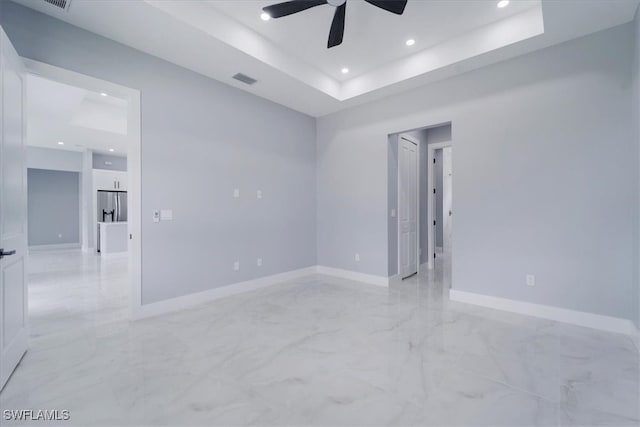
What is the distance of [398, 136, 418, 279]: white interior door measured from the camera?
503 cm

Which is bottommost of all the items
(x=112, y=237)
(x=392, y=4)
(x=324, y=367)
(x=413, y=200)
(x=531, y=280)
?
(x=324, y=367)

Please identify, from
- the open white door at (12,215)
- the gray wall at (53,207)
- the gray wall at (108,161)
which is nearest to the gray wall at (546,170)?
A: the open white door at (12,215)

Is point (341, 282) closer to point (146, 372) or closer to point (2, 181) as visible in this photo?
point (146, 372)

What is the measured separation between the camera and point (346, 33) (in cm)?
347

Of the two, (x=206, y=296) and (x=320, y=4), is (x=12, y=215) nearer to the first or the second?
(x=206, y=296)

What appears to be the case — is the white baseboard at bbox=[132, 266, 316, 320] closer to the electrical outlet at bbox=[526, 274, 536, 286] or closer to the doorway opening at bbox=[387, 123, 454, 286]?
the doorway opening at bbox=[387, 123, 454, 286]

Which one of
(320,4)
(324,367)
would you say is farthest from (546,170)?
(324,367)

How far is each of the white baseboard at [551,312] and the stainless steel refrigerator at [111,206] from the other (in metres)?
9.86

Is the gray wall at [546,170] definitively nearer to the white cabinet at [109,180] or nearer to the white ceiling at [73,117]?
the white ceiling at [73,117]

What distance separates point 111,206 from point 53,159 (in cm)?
219

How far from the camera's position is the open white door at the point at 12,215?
2031 mm

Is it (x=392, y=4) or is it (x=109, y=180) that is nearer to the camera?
(x=392, y=4)

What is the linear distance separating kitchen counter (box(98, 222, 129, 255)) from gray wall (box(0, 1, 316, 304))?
17.3 feet

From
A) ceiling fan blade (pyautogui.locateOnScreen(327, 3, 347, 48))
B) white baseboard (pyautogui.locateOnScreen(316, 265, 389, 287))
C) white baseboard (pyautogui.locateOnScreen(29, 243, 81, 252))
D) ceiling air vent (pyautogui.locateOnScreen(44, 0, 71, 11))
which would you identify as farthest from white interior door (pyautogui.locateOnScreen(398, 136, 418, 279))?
white baseboard (pyautogui.locateOnScreen(29, 243, 81, 252))
